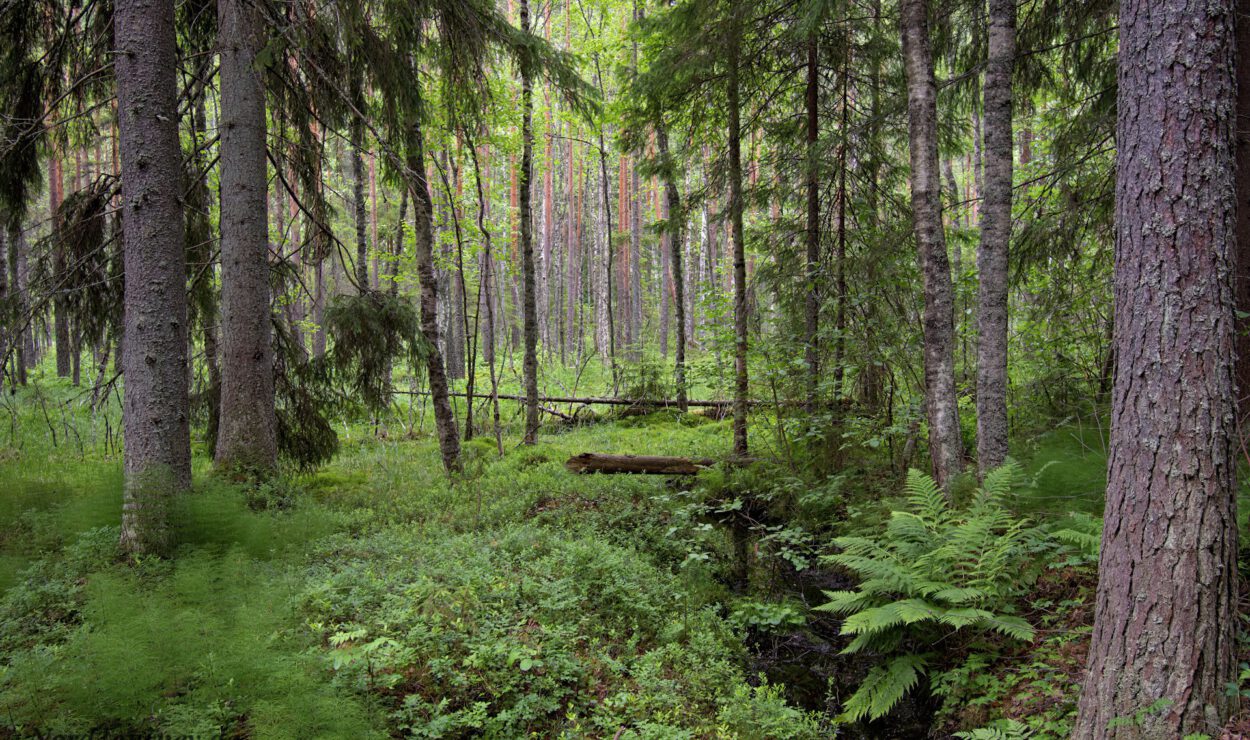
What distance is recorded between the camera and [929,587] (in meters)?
4.51

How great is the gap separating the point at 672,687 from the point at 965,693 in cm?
200

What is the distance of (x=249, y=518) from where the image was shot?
472 cm

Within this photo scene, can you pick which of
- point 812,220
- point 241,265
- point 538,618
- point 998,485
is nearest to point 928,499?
point 998,485

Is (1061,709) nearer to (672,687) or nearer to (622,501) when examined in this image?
(672,687)

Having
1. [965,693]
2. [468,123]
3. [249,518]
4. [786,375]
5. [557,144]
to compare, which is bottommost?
[965,693]

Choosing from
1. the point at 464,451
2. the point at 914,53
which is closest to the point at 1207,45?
the point at 914,53

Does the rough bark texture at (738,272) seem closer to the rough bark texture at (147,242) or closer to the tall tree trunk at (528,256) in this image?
the tall tree trunk at (528,256)

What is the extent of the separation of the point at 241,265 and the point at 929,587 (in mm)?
6883

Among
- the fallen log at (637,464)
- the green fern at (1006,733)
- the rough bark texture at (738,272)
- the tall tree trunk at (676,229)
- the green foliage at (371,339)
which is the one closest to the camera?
the green fern at (1006,733)

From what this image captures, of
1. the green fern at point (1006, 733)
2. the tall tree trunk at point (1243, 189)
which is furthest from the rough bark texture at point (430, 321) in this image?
the tall tree trunk at point (1243, 189)

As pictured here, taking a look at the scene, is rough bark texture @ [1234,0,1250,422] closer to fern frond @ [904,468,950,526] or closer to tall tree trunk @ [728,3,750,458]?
fern frond @ [904,468,950,526]

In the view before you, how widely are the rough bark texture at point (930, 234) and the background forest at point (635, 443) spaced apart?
0.04 metres

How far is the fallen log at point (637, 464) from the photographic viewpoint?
379 inches

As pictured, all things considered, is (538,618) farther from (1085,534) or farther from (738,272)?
(738,272)
